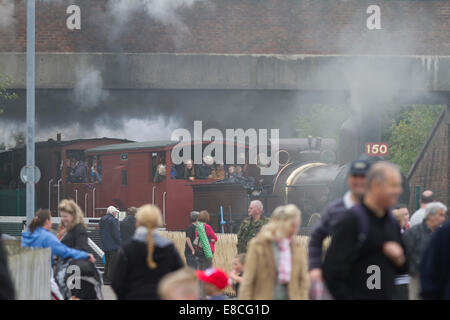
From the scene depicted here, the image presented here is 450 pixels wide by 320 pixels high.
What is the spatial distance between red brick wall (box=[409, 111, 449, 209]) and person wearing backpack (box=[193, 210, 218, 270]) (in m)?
11.6

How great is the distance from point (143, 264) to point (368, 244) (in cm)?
146

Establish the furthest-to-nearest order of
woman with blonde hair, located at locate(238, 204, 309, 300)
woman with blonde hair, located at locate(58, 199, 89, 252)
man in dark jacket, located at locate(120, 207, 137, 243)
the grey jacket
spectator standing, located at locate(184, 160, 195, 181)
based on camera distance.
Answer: spectator standing, located at locate(184, 160, 195, 181)
man in dark jacket, located at locate(120, 207, 137, 243)
the grey jacket
woman with blonde hair, located at locate(58, 199, 89, 252)
woman with blonde hair, located at locate(238, 204, 309, 300)

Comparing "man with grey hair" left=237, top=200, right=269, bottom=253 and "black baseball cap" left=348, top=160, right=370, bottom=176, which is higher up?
"black baseball cap" left=348, top=160, right=370, bottom=176

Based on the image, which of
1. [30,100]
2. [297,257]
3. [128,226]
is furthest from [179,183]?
[297,257]

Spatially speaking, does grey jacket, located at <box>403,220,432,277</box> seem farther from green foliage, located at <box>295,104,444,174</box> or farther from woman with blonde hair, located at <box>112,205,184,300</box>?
green foliage, located at <box>295,104,444,174</box>

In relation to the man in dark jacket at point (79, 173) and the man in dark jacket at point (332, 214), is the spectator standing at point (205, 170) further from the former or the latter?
the man in dark jacket at point (332, 214)

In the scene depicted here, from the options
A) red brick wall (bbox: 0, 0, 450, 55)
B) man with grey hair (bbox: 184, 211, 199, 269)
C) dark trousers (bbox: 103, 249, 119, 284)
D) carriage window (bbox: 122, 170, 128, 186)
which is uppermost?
red brick wall (bbox: 0, 0, 450, 55)

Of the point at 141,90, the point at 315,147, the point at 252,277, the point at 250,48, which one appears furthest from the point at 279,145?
the point at 252,277

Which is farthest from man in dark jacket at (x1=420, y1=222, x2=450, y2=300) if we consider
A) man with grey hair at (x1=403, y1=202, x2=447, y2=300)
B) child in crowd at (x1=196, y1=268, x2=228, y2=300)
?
man with grey hair at (x1=403, y1=202, x2=447, y2=300)

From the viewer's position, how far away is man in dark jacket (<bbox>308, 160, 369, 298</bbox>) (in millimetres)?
4024

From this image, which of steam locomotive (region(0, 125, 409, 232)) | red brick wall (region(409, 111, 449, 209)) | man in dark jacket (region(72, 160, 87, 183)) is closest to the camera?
steam locomotive (region(0, 125, 409, 232))

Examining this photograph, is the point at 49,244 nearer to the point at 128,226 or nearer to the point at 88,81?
the point at 128,226

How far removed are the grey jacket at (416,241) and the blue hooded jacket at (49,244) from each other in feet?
9.83

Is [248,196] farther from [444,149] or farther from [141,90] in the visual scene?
[444,149]
